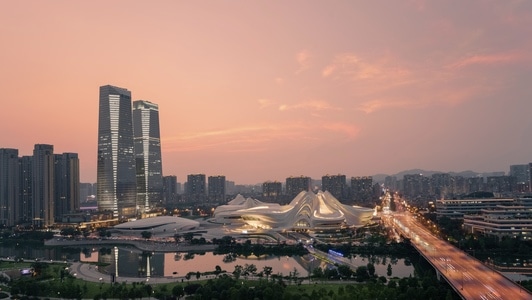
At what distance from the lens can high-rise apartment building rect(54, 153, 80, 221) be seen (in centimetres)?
6869

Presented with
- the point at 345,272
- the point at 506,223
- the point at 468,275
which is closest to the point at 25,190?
the point at 345,272

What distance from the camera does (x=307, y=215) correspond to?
50.9m

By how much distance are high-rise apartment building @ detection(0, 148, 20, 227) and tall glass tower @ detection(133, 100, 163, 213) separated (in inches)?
929

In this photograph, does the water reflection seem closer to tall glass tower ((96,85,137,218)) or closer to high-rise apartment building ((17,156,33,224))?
high-rise apartment building ((17,156,33,224))

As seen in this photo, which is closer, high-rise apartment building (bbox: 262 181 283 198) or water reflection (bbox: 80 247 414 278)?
water reflection (bbox: 80 247 414 278)

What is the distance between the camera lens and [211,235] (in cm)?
4925

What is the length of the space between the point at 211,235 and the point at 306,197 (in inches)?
465

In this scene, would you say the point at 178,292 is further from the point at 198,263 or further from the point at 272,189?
the point at 272,189

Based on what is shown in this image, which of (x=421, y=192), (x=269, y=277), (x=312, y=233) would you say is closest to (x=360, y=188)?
(x=421, y=192)

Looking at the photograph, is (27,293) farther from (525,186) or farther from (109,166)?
(525,186)

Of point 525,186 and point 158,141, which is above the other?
point 158,141

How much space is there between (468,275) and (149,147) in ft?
259

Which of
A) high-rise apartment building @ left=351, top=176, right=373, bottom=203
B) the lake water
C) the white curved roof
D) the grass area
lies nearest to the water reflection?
the lake water

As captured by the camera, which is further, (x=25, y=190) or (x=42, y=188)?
(x=25, y=190)
